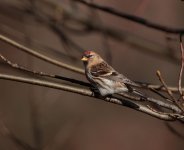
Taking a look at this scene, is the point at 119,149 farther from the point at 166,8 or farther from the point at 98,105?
the point at 166,8

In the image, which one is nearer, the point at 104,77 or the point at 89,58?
the point at 104,77

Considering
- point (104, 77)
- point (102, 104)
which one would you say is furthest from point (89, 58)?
point (102, 104)

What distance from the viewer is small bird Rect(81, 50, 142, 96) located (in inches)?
162

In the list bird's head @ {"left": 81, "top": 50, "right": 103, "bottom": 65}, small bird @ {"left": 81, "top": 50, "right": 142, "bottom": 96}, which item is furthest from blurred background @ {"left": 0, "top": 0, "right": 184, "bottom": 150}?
small bird @ {"left": 81, "top": 50, "right": 142, "bottom": 96}

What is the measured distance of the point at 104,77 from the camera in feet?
14.6

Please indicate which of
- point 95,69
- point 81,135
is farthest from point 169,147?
point 95,69

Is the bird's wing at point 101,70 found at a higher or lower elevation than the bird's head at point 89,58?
lower

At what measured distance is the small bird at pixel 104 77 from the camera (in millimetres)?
4114

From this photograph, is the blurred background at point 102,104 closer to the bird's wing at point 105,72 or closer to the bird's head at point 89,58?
the bird's head at point 89,58

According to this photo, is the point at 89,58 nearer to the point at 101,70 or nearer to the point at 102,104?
the point at 101,70

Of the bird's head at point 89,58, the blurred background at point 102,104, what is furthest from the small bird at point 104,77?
the blurred background at point 102,104

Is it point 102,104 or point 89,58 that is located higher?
point 102,104

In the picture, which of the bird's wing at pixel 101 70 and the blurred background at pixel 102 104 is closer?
the bird's wing at pixel 101 70

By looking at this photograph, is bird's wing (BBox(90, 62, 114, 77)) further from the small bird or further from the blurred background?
the blurred background
